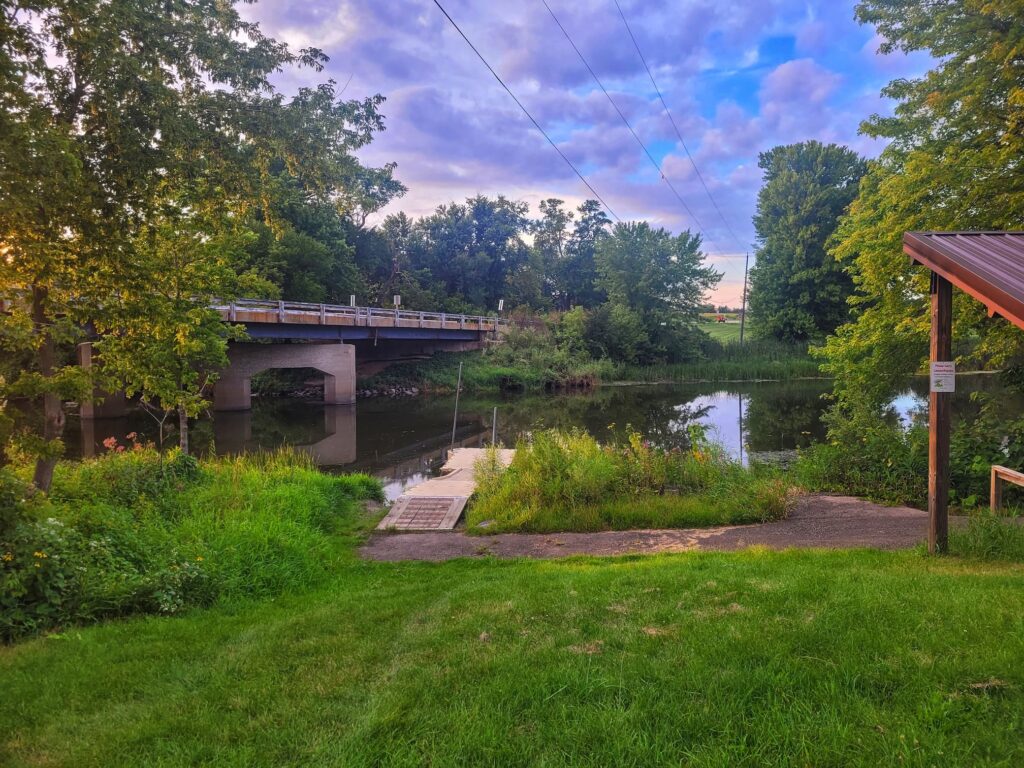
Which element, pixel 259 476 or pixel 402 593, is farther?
pixel 259 476

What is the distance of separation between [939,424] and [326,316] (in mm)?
30534

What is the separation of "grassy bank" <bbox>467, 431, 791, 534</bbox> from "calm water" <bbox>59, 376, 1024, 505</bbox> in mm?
4818

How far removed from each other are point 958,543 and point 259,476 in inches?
409

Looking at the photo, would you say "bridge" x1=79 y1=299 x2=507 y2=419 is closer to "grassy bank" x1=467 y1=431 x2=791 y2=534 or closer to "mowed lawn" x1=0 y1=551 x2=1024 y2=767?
"grassy bank" x1=467 y1=431 x2=791 y2=534

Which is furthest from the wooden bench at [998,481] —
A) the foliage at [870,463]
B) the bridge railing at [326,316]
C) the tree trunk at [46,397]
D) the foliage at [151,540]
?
the bridge railing at [326,316]

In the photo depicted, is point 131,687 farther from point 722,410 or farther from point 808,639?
point 722,410

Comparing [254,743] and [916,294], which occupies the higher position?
[916,294]

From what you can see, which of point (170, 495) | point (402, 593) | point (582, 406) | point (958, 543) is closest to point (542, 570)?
point (402, 593)

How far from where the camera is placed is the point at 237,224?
1020 cm

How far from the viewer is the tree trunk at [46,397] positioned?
259 inches

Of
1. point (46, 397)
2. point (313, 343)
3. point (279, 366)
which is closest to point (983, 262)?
point (46, 397)

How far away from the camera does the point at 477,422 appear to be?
31.1 meters

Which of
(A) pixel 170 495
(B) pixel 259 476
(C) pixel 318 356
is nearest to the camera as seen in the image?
(A) pixel 170 495

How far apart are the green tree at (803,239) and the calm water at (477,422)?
11840 millimetres
